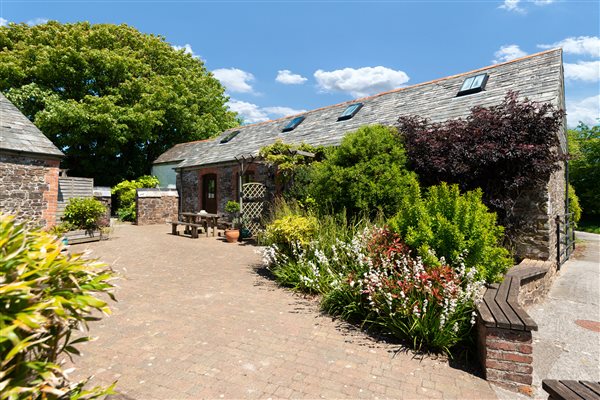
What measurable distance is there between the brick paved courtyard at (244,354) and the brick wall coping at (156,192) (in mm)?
12197

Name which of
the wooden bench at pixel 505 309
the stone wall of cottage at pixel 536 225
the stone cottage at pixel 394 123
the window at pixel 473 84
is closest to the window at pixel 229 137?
the stone cottage at pixel 394 123

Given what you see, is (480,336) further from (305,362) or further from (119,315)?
(119,315)

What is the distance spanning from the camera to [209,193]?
16938 mm

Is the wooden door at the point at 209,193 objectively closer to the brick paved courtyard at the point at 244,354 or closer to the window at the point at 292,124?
the window at the point at 292,124

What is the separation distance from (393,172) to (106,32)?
2218 centimetres

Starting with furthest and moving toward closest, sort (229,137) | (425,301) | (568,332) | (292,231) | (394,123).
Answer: (229,137) → (394,123) → (292,231) → (568,332) → (425,301)

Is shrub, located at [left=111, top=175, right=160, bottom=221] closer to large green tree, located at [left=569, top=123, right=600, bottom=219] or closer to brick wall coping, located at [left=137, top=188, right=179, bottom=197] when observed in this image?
brick wall coping, located at [left=137, top=188, right=179, bottom=197]

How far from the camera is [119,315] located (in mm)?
4383

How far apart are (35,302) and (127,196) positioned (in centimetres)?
1998

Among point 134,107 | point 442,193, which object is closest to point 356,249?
point 442,193

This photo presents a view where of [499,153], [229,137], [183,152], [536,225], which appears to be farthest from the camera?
[183,152]

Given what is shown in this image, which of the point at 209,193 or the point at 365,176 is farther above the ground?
the point at 365,176

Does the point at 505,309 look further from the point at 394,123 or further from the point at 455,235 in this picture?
the point at 394,123

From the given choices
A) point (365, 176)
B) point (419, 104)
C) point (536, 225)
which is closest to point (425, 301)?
point (365, 176)
